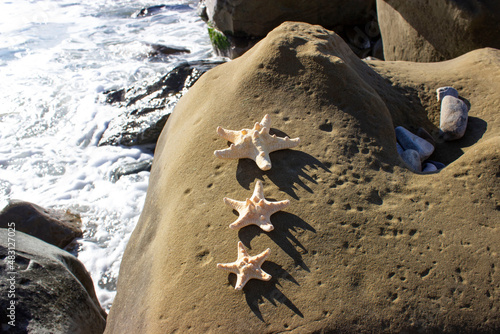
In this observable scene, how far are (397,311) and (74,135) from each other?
707 cm

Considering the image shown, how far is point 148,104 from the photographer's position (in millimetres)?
7605

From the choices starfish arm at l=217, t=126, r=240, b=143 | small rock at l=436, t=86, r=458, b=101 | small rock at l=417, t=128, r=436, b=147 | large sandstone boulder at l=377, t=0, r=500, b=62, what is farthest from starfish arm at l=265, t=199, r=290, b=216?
large sandstone boulder at l=377, t=0, r=500, b=62

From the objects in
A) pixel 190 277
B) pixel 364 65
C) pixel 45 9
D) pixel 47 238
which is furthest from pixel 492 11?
pixel 45 9

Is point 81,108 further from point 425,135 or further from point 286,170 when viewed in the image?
point 425,135

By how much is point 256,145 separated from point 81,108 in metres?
6.59

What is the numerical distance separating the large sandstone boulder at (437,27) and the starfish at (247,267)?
4.43m

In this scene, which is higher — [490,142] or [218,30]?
[490,142]

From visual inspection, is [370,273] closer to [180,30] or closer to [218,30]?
[218,30]

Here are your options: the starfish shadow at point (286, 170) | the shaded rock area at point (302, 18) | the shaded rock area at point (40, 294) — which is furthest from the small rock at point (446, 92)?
the shaded rock area at point (302, 18)

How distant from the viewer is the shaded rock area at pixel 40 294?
2.99 meters

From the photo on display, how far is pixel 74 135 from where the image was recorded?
25.5 ft

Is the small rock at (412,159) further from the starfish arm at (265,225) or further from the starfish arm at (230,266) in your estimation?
the starfish arm at (230,266)

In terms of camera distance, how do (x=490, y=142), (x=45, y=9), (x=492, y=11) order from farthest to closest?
(x=45, y=9) → (x=492, y=11) → (x=490, y=142)

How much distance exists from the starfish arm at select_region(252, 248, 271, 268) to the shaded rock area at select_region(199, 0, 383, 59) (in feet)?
23.9
